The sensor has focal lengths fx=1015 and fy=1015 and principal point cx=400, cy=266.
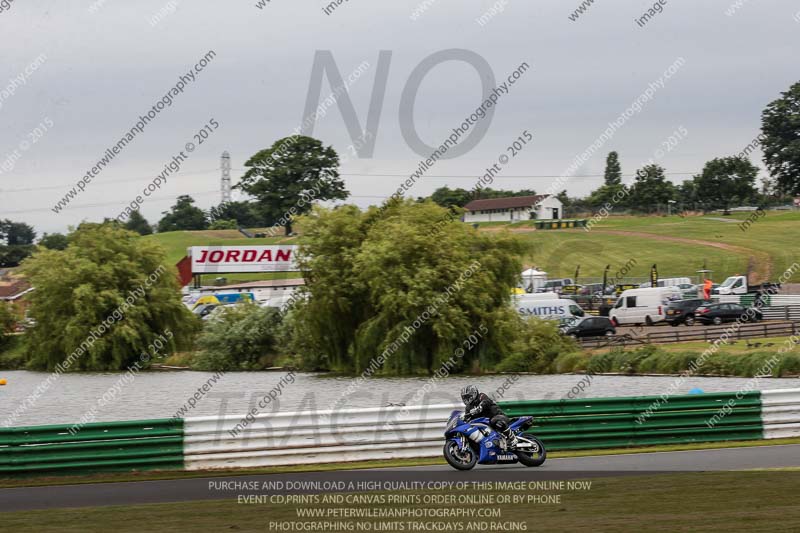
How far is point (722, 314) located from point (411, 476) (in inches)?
1875

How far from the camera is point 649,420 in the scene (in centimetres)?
1889

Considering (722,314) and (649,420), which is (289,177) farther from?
(649,420)

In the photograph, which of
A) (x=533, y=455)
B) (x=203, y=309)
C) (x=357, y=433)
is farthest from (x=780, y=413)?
(x=203, y=309)

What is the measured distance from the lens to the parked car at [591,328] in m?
57.4

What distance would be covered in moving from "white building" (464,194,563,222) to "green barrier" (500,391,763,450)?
12815 cm

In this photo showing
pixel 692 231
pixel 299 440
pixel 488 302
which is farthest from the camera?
pixel 692 231

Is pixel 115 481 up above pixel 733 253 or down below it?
below

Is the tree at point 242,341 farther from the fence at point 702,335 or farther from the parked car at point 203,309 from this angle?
the fence at point 702,335

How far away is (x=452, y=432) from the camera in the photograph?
1614 centimetres

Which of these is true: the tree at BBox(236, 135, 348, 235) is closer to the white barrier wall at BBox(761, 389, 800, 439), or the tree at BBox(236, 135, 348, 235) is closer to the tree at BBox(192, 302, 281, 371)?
the tree at BBox(192, 302, 281, 371)

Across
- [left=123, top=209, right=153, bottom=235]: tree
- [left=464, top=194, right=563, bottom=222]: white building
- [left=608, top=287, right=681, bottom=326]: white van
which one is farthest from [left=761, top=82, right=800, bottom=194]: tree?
[left=123, top=209, right=153, bottom=235]: tree

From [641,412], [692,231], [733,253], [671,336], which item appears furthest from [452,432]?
[692,231]

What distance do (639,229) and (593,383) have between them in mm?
72371

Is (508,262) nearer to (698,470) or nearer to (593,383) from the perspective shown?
(593,383)
